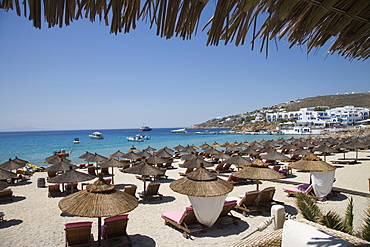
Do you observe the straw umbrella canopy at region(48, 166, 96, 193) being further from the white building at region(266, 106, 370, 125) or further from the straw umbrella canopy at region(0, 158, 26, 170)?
the white building at region(266, 106, 370, 125)

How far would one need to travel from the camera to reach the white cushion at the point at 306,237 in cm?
312

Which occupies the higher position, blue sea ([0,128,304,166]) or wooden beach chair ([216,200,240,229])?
wooden beach chair ([216,200,240,229])

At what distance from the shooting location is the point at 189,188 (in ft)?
19.1

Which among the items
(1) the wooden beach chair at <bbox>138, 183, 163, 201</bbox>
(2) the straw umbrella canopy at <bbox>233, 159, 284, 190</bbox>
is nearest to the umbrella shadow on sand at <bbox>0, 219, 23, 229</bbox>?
(1) the wooden beach chair at <bbox>138, 183, 163, 201</bbox>

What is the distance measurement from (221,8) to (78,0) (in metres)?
0.99

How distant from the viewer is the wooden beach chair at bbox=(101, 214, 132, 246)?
5.31 m

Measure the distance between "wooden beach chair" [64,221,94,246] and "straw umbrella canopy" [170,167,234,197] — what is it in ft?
7.10

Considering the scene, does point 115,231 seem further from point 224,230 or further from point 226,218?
point 226,218

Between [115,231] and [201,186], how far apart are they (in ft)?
7.44

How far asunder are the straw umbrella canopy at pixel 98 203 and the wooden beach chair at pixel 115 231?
0.70 m

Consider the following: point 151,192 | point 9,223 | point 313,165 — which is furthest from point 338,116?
point 9,223

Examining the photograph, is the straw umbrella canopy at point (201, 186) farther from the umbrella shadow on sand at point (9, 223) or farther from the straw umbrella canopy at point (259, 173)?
the umbrella shadow on sand at point (9, 223)

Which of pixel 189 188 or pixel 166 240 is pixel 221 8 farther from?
pixel 166 240

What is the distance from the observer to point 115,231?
5.46 meters
